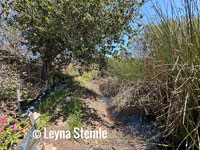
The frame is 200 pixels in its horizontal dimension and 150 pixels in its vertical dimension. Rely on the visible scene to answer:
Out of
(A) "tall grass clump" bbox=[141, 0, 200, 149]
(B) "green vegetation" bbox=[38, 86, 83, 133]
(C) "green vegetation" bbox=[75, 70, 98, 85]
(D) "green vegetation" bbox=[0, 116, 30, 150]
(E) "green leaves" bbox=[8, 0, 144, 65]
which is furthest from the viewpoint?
(C) "green vegetation" bbox=[75, 70, 98, 85]

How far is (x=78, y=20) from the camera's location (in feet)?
7.79

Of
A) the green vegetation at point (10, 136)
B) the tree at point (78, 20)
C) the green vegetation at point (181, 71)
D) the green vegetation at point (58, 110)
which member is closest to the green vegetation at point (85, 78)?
the green vegetation at point (58, 110)

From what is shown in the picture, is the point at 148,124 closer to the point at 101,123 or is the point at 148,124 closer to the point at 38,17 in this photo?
the point at 101,123

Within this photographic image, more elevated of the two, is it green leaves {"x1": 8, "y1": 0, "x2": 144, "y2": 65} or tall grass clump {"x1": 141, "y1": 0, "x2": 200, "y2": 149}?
green leaves {"x1": 8, "y1": 0, "x2": 144, "y2": 65}

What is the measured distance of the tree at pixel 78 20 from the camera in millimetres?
2230

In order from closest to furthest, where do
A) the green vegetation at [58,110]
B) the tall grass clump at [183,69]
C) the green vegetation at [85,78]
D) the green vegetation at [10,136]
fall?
the tall grass clump at [183,69] → the green vegetation at [10,136] → the green vegetation at [58,110] → the green vegetation at [85,78]

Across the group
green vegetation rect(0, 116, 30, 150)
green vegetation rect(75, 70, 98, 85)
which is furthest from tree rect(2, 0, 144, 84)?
green vegetation rect(75, 70, 98, 85)

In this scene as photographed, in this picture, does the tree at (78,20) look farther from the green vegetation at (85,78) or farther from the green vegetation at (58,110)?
the green vegetation at (85,78)

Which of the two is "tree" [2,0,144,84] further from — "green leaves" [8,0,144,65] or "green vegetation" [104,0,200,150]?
"green vegetation" [104,0,200,150]

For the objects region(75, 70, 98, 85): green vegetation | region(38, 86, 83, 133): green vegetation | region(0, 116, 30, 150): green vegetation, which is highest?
region(75, 70, 98, 85): green vegetation

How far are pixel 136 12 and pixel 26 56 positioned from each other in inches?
130

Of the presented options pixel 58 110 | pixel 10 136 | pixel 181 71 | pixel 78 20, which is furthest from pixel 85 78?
pixel 181 71

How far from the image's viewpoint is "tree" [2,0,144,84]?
7.32 feet

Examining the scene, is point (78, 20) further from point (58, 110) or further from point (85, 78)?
point (85, 78)
